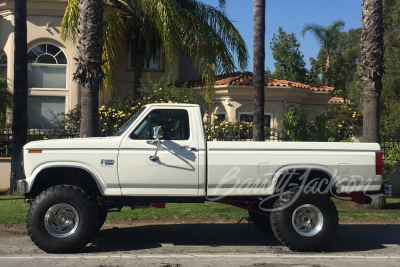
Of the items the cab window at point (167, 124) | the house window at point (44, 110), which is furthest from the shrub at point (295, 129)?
the house window at point (44, 110)

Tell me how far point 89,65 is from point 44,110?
819 cm

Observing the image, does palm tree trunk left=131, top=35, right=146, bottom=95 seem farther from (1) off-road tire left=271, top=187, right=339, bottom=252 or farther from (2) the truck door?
(1) off-road tire left=271, top=187, right=339, bottom=252

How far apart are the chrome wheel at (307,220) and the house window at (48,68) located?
1280 centimetres

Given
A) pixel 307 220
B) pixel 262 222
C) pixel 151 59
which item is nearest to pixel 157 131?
pixel 307 220

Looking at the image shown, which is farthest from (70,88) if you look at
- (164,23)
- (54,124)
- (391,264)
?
(391,264)

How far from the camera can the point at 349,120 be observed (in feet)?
65.9

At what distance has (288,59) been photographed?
129 ft

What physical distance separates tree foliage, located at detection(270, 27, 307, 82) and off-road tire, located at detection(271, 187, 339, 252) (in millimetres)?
32317

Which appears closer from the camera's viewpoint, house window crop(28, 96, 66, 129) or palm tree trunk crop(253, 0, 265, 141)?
palm tree trunk crop(253, 0, 265, 141)

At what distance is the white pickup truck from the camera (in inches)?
246

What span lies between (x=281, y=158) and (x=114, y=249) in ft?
9.64

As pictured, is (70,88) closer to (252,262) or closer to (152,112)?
(152,112)

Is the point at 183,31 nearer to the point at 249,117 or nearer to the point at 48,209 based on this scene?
the point at 249,117

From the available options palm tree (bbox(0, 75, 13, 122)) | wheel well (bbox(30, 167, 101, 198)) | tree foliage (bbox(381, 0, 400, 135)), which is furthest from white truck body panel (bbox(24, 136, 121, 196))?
tree foliage (bbox(381, 0, 400, 135))
